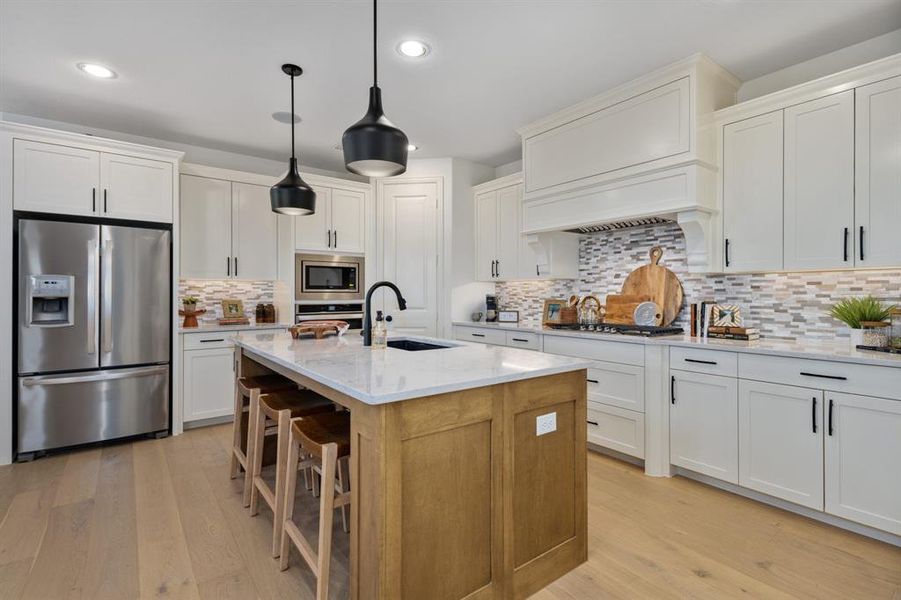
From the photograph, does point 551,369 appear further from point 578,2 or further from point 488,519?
point 578,2

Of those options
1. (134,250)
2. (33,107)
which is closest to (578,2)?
(134,250)

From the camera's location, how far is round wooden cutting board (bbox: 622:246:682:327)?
3479 mm

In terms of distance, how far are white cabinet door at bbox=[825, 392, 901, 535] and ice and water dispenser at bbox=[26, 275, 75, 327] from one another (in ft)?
16.1

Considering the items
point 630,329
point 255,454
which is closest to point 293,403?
point 255,454

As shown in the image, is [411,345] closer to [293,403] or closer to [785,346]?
[293,403]

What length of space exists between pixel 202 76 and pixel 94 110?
1.27 m

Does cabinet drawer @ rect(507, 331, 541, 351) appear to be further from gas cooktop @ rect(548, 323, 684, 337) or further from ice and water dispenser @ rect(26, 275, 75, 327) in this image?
ice and water dispenser @ rect(26, 275, 75, 327)

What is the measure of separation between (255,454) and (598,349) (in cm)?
235

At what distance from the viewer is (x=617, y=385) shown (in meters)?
3.24

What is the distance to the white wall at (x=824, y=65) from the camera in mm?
2598

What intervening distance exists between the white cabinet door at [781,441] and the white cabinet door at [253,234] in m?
4.08

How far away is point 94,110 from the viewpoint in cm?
362

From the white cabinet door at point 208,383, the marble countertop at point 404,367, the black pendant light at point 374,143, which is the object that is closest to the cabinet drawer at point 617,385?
the marble countertop at point 404,367

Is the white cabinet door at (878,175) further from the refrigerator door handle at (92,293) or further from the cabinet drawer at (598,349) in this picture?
the refrigerator door handle at (92,293)
